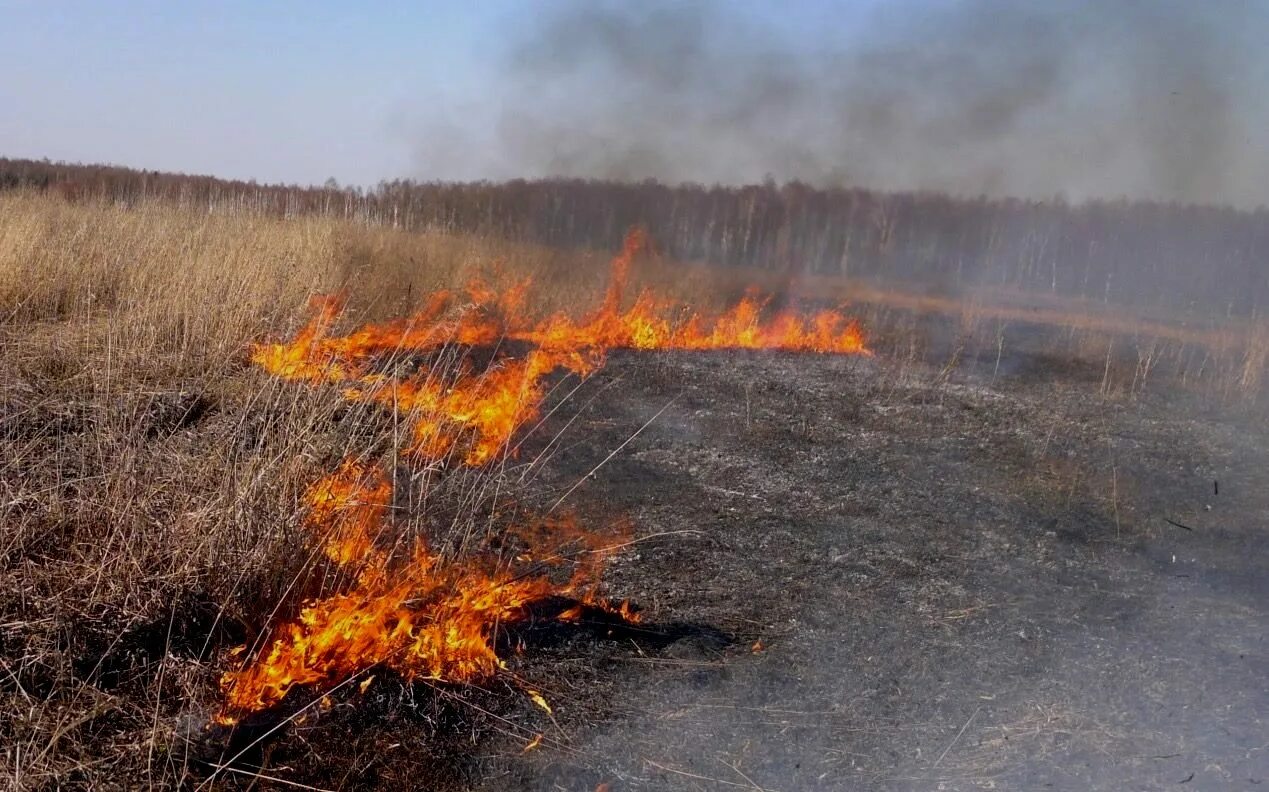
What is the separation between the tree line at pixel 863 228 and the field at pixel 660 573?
25.2 ft

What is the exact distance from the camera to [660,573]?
4.82 metres

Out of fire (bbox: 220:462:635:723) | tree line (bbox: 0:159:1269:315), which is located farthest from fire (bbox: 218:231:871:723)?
tree line (bbox: 0:159:1269:315)

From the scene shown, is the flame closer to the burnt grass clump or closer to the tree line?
the burnt grass clump

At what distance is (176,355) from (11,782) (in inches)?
221

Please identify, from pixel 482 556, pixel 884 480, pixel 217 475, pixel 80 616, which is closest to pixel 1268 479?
pixel 884 480

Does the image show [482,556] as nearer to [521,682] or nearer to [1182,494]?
[521,682]

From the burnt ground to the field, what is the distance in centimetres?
2

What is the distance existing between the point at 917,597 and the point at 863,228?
50.6 feet

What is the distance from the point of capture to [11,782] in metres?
2.44

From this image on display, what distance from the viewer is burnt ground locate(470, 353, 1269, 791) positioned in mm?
3232

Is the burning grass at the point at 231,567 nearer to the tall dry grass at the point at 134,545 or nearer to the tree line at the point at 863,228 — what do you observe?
the tall dry grass at the point at 134,545

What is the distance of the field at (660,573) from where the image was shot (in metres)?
3.07

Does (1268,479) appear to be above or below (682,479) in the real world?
above

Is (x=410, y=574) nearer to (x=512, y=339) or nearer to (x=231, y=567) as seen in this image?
(x=231, y=567)
